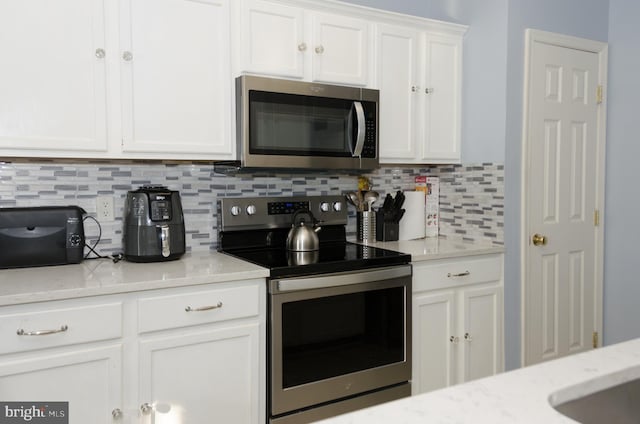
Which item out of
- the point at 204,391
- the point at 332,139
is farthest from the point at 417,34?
the point at 204,391

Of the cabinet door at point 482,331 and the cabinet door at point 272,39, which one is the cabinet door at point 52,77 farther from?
the cabinet door at point 482,331

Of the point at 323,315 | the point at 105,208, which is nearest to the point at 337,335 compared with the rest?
the point at 323,315

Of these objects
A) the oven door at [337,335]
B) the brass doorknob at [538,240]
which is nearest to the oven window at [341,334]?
the oven door at [337,335]

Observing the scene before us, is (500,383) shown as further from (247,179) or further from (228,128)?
(247,179)

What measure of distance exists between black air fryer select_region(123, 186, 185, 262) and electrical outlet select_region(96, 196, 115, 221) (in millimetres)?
161

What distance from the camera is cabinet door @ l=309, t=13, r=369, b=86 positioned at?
2.61m

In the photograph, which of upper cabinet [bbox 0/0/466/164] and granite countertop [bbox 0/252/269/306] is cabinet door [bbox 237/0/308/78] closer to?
upper cabinet [bbox 0/0/466/164]

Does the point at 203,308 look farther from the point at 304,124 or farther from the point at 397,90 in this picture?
the point at 397,90

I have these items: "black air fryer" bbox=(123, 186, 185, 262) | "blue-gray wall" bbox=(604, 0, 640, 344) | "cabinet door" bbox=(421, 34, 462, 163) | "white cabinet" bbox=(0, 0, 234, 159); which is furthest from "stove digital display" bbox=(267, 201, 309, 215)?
"blue-gray wall" bbox=(604, 0, 640, 344)

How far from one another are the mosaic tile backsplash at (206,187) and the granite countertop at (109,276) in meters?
0.28

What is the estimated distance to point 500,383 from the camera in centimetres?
101

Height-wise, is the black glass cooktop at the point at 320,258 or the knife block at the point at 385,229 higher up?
the knife block at the point at 385,229

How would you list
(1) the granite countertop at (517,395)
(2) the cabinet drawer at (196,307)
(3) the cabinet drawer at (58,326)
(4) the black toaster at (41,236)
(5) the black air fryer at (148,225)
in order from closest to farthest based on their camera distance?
(1) the granite countertop at (517,395)
(3) the cabinet drawer at (58,326)
(2) the cabinet drawer at (196,307)
(4) the black toaster at (41,236)
(5) the black air fryer at (148,225)

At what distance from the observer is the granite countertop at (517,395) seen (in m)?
0.86
